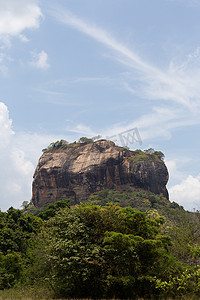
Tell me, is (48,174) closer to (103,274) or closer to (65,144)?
(65,144)

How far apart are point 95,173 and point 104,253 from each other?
7964 centimetres

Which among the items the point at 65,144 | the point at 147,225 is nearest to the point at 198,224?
the point at 147,225

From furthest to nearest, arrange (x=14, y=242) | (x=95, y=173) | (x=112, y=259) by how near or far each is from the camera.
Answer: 1. (x=95, y=173)
2. (x=14, y=242)
3. (x=112, y=259)

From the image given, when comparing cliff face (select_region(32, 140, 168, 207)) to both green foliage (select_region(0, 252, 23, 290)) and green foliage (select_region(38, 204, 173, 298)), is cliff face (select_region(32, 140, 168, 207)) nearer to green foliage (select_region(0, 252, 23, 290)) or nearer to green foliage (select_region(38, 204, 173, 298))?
green foliage (select_region(0, 252, 23, 290))

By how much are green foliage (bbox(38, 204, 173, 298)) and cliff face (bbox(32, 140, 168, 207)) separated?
255 feet

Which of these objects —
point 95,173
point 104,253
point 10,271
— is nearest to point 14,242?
point 10,271

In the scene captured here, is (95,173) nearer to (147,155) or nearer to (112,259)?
(147,155)

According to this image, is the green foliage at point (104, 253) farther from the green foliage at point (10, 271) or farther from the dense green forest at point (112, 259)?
the green foliage at point (10, 271)

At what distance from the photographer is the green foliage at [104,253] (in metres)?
14.2

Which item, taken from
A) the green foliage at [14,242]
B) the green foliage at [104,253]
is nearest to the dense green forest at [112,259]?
the green foliage at [104,253]

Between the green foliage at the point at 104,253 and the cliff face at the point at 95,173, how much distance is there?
7766 cm

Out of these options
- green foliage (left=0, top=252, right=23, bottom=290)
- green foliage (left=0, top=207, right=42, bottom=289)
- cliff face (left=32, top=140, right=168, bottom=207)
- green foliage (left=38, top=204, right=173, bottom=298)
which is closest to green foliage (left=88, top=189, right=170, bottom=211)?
cliff face (left=32, top=140, right=168, bottom=207)

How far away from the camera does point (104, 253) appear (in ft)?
48.7

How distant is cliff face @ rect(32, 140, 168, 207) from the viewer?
94625 millimetres
